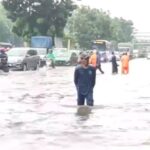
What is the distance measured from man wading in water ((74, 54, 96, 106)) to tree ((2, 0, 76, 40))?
49657 millimetres

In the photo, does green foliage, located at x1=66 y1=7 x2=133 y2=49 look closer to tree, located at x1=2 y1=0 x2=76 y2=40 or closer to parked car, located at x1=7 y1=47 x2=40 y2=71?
tree, located at x1=2 y1=0 x2=76 y2=40

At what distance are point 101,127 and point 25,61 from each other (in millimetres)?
29355

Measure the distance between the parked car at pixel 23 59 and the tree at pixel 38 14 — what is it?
69.5 ft

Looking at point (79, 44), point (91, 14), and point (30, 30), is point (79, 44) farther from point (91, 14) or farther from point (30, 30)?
point (30, 30)

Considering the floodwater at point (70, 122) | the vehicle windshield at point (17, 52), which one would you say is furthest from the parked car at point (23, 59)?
the floodwater at point (70, 122)

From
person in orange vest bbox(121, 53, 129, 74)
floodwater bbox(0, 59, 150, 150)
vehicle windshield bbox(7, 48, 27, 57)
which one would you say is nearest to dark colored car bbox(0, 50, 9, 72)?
vehicle windshield bbox(7, 48, 27, 57)

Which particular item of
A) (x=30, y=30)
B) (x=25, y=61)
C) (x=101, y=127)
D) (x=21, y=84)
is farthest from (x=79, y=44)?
(x=101, y=127)

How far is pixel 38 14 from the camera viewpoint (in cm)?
6588

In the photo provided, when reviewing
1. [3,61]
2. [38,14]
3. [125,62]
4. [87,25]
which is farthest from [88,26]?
[3,61]

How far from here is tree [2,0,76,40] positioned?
2584 inches

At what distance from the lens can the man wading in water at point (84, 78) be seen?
15547mm

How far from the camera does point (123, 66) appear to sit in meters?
41.0

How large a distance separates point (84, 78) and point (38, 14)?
5073cm

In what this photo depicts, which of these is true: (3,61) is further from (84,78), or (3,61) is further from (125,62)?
(84,78)
